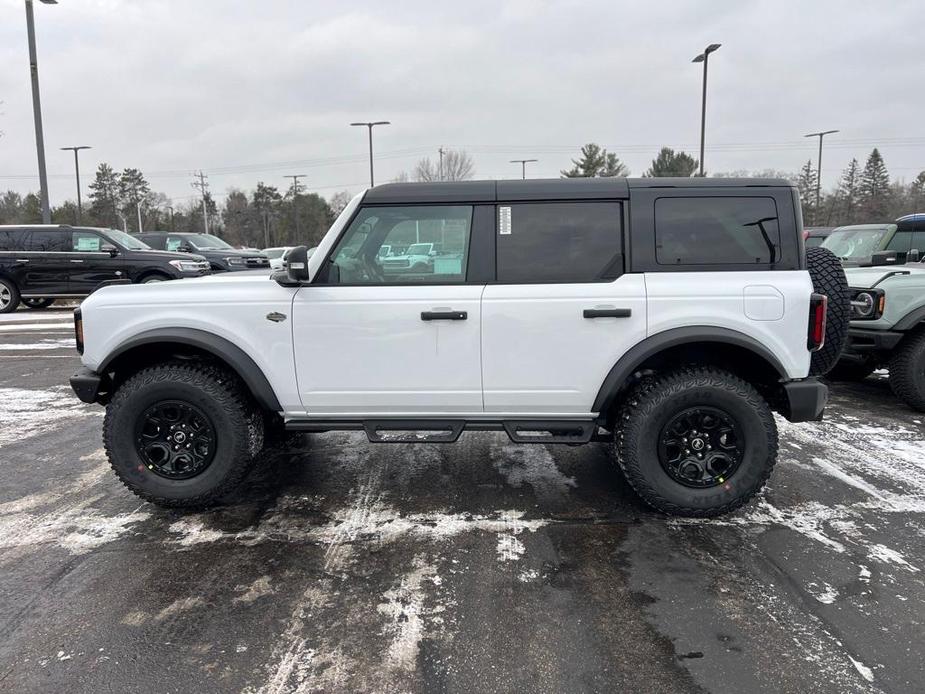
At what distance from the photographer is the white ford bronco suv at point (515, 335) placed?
11.9 ft

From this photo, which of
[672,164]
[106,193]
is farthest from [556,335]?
[106,193]

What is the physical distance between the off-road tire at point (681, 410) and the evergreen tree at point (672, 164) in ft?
156

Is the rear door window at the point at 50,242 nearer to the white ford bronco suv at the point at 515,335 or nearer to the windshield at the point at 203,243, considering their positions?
the windshield at the point at 203,243

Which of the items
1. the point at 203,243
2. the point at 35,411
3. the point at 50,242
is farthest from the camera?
the point at 203,243

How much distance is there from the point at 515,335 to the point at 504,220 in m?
0.68

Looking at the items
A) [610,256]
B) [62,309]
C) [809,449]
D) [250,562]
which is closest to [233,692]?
[250,562]

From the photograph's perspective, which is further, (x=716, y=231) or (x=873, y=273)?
(x=873, y=273)

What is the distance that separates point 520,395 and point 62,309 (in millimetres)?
15361

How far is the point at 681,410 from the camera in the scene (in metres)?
3.66

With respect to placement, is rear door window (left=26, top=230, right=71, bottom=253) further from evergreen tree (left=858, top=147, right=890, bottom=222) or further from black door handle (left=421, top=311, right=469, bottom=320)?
evergreen tree (left=858, top=147, right=890, bottom=222)

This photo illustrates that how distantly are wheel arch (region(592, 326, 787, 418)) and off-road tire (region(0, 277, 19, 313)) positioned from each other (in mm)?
15030

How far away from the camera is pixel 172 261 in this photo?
13688mm

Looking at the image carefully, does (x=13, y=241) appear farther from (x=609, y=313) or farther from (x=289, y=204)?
(x=289, y=204)

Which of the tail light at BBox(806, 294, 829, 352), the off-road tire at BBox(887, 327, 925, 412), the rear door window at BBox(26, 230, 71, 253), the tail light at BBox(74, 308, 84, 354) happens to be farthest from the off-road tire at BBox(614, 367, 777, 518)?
the rear door window at BBox(26, 230, 71, 253)
